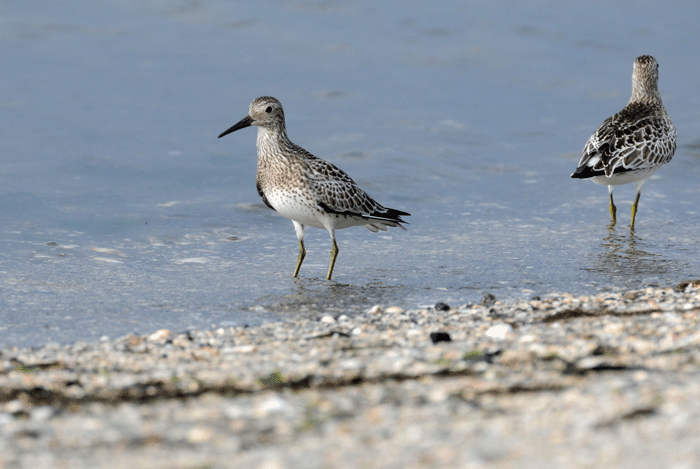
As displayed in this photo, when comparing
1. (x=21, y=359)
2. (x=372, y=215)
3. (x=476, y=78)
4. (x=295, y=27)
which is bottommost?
(x=21, y=359)

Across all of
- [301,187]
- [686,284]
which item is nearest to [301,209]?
[301,187]

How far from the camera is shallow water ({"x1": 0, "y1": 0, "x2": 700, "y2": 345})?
8.59 m

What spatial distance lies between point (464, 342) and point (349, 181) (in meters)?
3.59

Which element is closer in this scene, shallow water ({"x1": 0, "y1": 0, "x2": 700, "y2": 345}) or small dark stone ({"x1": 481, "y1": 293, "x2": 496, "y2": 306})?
small dark stone ({"x1": 481, "y1": 293, "x2": 496, "y2": 306})

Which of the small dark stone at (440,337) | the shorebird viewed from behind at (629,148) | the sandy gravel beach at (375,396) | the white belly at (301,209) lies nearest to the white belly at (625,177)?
the shorebird viewed from behind at (629,148)

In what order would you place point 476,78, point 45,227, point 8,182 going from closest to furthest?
1. point 45,227
2. point 8,182
3. point 476,78

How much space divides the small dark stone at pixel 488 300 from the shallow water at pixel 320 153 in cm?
23

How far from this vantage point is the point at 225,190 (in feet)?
42.0

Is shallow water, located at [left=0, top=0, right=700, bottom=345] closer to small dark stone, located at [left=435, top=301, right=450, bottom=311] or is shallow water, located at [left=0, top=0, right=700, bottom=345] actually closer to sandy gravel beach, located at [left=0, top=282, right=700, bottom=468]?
small dark stone, located at [left=435, top=301, right=450, bottom=311]

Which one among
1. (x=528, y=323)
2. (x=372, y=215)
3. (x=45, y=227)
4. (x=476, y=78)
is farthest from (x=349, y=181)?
(x=476, y=78)

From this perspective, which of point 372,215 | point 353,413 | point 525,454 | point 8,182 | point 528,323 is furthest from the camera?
point 8,182

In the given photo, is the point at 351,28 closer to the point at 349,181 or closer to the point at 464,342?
the point at 349,181

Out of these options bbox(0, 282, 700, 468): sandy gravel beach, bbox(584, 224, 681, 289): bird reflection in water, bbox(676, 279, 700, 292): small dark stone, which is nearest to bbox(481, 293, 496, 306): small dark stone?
bbox(0, 282, 700, 468): sandy gravel beach

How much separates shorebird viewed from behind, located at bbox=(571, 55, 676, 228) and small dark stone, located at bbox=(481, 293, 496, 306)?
3.27 meters
